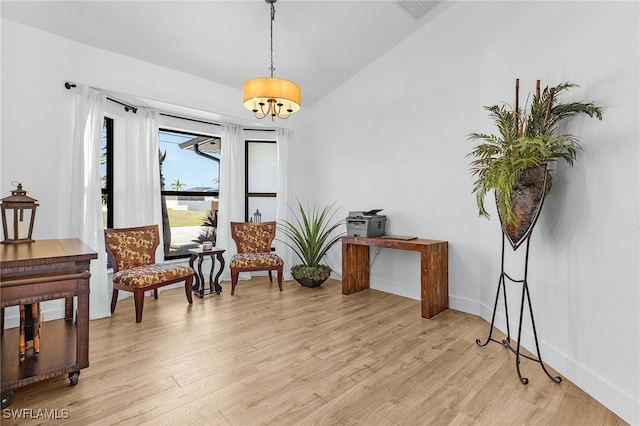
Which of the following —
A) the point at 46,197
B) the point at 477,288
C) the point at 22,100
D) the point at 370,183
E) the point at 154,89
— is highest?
the point at 154,89

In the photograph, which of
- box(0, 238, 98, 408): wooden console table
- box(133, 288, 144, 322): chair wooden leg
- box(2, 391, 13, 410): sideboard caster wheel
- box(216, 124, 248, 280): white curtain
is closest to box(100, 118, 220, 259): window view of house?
box(216, 124, 248, 280): white curtain

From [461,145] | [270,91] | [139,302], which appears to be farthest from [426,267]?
[139,302]

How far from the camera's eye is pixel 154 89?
3.82m

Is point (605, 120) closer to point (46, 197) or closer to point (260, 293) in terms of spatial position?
point (260, 293)

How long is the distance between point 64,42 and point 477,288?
504 cm

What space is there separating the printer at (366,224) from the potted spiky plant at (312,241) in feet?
1.78

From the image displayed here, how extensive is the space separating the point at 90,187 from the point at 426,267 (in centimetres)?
371

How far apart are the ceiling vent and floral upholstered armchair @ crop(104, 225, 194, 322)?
12.5 feet

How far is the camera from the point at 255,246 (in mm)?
4625

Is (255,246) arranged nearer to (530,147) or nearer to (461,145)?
(461,145)

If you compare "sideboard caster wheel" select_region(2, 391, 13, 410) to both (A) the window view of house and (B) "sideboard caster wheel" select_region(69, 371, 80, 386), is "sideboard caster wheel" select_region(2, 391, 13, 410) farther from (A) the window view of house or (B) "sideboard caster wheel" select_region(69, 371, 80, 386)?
(A) the window view of house

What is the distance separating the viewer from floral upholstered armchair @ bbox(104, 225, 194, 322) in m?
3.10

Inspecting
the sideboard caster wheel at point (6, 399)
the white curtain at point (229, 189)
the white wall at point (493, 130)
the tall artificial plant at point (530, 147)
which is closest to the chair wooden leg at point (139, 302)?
the sideboard caster wheel at point (6, 399)

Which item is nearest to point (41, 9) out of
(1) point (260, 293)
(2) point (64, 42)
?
(2) point (64, 42)
